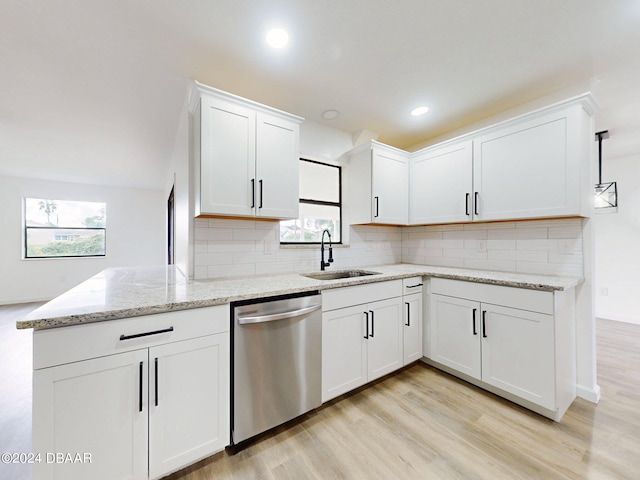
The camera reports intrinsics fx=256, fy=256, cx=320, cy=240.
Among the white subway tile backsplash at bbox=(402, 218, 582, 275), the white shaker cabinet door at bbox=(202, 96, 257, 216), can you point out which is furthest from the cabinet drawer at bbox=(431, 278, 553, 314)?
the white shaker cabinet door at bbox=(202, 96, 257, 216)

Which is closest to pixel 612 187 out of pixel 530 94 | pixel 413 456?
pixel 530 94

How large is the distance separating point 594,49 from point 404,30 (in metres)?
1.39

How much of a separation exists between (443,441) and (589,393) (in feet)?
4.60

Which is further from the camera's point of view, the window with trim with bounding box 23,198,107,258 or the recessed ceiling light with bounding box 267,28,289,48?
the window with trim with bounding box 23,198,107,258

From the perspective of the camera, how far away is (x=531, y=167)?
6.98 ft

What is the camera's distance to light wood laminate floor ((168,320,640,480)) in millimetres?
1380

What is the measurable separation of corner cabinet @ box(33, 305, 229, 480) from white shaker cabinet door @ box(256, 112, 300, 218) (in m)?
0.95

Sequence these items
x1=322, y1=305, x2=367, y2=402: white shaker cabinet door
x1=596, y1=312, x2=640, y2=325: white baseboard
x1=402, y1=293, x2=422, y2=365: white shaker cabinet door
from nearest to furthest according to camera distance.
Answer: x1=322, y1=305, x2=367, y2=402: white shaker cabinet door, x1=402, y1=293, x2=422, y2=365: white shaker cabinet door, x1=596, y1=312, x2=640, y2=325: white baseboard

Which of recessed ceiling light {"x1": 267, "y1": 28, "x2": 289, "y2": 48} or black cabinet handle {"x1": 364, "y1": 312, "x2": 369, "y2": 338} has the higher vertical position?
recessed ceiling light {"x1": 267, "y1": 28, "x2": 289, "y2": 48}

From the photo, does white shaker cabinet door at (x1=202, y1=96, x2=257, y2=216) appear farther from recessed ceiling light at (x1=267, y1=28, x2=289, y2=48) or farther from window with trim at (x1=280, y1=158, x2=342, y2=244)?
window with trim at (x1=280, y1=158, x2=342, y2=244)

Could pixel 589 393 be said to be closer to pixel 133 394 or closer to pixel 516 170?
pixel 516 170

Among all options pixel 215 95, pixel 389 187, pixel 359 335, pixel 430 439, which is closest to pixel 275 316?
pixel 359 335

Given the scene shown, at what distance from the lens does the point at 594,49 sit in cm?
179

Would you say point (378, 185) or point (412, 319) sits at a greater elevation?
point (378, 185)
